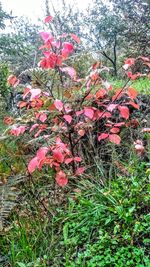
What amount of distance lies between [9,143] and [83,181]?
0.82 metres

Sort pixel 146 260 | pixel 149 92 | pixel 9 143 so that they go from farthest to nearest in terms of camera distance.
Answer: pixel 149 92
pixel 9 143
pixel 146 260

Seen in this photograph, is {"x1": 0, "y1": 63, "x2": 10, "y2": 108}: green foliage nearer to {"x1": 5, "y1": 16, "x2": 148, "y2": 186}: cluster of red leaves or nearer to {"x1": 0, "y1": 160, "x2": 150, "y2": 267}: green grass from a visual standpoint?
{"x1": 5, "y1": 16, "x2": 148, "y2": 186}: cluster of red leaves

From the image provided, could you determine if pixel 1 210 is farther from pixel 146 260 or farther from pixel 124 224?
pixel 146 260

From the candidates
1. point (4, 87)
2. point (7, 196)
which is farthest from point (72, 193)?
point (4, 87)

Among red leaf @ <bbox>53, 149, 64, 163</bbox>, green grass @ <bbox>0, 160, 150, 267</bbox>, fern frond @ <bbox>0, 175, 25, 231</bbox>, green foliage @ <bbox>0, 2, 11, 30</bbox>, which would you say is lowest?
green grass @ <bbox>0, 160, 150, 267</bbox>

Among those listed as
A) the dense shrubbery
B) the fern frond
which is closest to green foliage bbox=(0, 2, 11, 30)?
the dense shrubbery

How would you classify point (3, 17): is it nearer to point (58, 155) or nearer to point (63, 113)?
point (63, 113)

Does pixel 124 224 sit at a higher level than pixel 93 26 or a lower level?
lower

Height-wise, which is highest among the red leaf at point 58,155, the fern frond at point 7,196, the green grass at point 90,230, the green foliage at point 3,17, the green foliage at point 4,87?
the green foliage at point 3,17

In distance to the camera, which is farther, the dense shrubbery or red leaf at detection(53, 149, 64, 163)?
red leaf at detection(53, 149, 64, 163)

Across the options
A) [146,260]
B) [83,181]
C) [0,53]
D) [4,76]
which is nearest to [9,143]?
[83,181]

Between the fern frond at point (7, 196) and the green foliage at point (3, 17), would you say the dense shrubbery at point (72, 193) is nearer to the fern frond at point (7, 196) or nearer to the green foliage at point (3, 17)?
the fern frond at point (7, 196)

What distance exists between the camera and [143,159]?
3078mm

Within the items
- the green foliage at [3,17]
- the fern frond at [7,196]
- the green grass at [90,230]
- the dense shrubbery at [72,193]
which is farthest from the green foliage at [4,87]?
the green foliage at [3,17]
